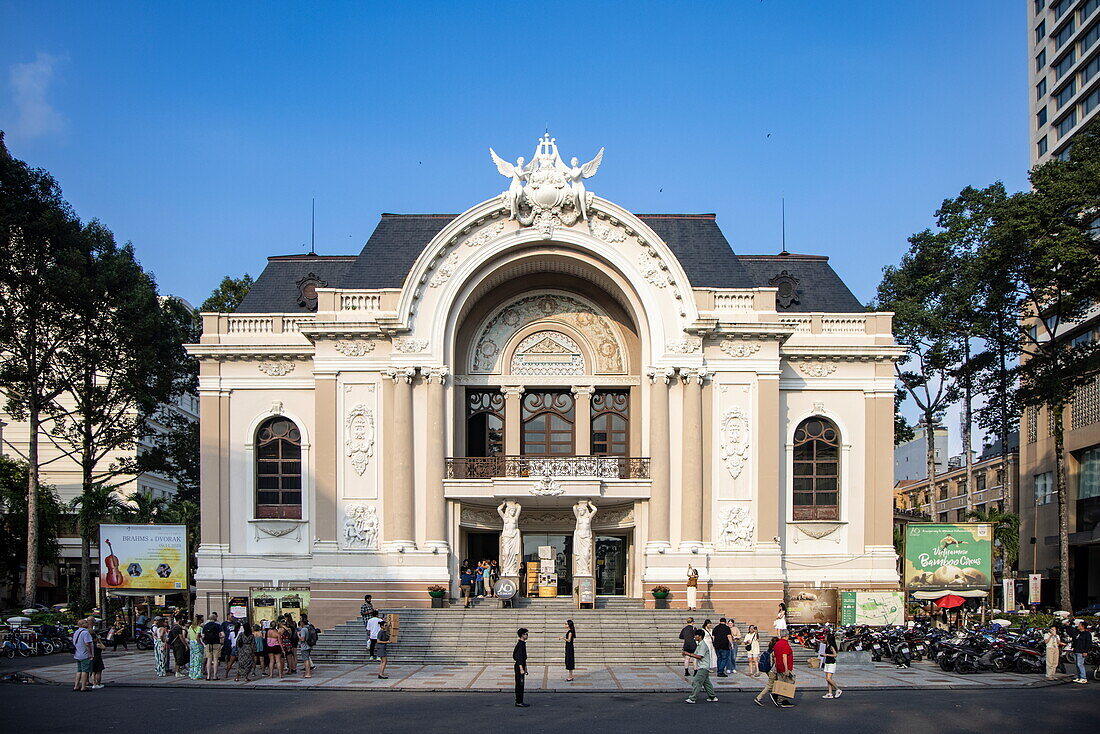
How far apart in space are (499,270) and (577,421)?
609 cm

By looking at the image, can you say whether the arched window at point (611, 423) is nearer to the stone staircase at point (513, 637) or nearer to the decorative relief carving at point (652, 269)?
the decorative relief carving at point (652, 269)

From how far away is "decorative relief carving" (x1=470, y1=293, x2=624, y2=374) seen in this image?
40.2m

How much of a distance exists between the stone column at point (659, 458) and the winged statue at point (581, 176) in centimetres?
593

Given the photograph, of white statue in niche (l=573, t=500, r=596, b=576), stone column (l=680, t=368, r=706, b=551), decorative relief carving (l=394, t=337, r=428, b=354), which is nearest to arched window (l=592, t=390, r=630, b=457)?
white statue in niche (l=573, t=500, r=596, b=576)

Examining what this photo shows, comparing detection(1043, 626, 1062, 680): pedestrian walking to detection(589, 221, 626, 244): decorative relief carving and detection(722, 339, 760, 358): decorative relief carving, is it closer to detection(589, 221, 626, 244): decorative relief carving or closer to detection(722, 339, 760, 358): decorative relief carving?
detection(722, 339, 760, 358): decorative relief carving

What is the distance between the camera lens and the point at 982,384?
49.6 meters

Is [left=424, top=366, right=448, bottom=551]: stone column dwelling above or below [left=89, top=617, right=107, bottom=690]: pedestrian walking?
above

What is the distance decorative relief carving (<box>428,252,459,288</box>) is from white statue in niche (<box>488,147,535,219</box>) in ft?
7.63

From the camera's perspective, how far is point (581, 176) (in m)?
37.5

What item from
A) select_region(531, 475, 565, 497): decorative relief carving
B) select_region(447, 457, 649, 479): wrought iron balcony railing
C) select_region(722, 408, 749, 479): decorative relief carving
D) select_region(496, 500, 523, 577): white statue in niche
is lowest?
select_region(496, 500, 523, 577): white statue in niche

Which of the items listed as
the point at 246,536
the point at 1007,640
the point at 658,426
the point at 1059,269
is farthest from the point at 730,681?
the point at 1059,269

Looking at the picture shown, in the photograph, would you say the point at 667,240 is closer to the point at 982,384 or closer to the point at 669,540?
the point at 669,540

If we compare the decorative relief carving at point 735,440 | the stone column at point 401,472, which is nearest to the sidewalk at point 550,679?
the stone column at point 401,472

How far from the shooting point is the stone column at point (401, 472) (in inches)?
1446
